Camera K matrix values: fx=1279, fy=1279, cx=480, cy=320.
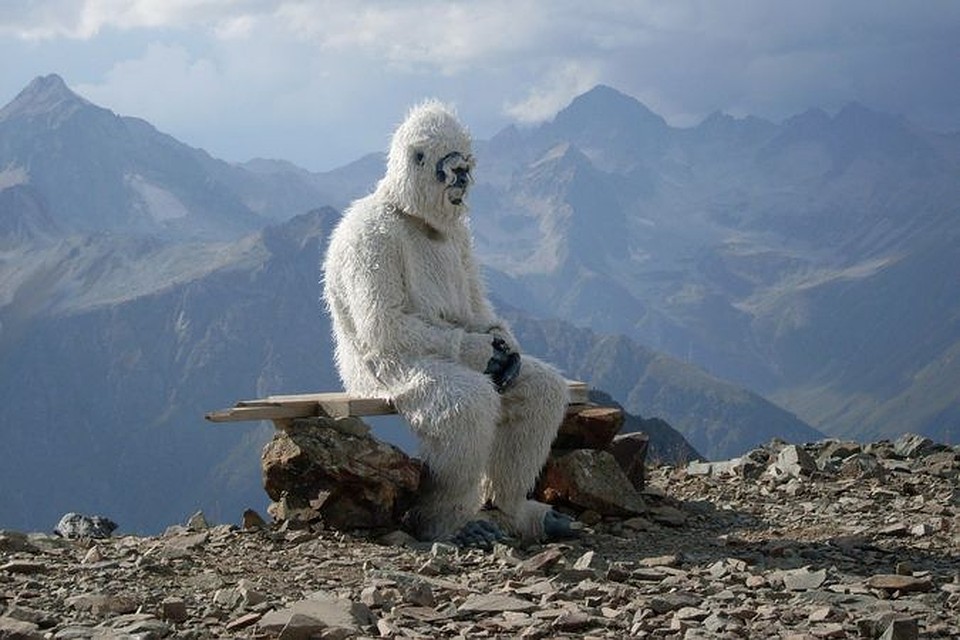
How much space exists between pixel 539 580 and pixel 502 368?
2.13m

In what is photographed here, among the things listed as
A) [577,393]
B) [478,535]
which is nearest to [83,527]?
[478,535]

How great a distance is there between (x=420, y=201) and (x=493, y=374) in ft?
4.01

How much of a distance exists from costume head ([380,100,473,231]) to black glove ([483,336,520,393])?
95 centimetres

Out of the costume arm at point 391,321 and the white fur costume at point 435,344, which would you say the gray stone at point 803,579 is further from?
the costume arm at point 391,321

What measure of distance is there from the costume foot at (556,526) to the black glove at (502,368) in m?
0.88

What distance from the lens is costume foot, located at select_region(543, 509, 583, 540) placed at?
8234mm

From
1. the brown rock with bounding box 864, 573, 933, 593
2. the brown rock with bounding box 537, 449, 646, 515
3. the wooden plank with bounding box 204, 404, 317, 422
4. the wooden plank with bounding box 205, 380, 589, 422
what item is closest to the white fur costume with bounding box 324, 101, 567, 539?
the wooden plank with bounding box 205, 380, 589, 422

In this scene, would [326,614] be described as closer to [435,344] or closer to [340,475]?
[340,475]

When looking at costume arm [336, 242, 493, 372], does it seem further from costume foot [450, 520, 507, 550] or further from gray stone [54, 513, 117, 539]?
gray stone [54, 513, 117, 539]

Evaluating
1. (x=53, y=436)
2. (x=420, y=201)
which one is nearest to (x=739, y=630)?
(x=420, y=201)

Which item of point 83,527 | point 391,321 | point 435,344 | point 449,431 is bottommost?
point 83,527

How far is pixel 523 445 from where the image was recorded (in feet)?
27.0

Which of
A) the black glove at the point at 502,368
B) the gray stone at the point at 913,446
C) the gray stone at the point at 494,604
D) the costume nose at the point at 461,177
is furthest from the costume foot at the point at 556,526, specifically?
the gray stone at the point at 913,446

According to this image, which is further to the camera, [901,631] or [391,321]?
[391,321]
